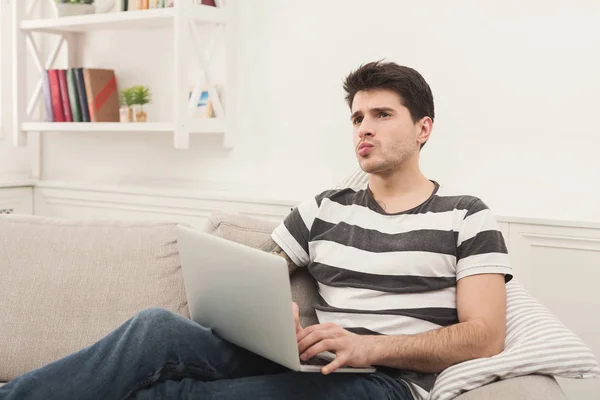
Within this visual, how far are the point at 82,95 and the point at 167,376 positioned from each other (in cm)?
197

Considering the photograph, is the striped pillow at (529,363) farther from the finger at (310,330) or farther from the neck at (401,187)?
the neck at (401,187)

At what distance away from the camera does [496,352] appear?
163cm

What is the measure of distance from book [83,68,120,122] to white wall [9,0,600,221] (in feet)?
0.32

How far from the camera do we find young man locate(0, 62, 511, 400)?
1.49m

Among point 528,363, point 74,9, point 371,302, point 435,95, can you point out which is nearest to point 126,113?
point 74,9

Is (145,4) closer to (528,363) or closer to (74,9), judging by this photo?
(74,9)

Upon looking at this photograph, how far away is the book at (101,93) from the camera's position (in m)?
3.16

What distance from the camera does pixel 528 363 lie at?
1515 millimetres

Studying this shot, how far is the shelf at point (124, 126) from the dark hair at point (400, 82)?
110cm


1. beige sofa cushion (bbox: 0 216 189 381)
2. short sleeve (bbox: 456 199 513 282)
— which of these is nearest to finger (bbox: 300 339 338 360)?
short sleeve (bbox: 456 199 513 282)

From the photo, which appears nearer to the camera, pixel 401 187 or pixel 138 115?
pixel 401 187

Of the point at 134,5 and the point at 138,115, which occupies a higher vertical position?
the point at 134,5

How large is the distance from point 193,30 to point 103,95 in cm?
58

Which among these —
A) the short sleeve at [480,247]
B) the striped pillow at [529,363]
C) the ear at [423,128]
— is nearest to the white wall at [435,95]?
the ear at [423,128]
